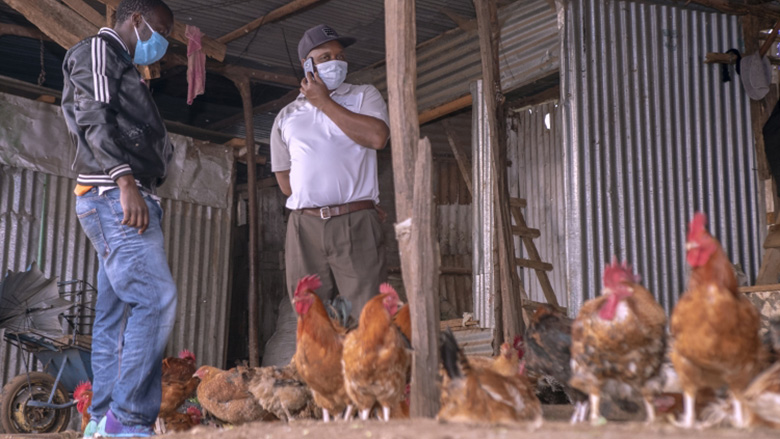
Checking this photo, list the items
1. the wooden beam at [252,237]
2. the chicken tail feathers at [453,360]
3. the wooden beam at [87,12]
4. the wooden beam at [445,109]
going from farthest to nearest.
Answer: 1. the wooden beam at [252,237]
2. the wooden beam at [445,109]
3. the wooden beam at [87,12]
4. the chicken tail feathers at [453,360]

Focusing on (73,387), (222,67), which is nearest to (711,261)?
(73,387)

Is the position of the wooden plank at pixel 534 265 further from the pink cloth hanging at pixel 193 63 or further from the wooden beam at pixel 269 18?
the pink cloth hanging at pixel 193 63

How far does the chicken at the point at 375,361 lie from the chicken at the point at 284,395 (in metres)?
1.15

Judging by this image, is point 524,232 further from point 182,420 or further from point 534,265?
point 182,420

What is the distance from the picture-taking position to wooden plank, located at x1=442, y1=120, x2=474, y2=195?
10383mm

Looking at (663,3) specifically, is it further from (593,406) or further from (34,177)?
(34,177)

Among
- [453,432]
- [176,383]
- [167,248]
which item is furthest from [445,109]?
[453,432]

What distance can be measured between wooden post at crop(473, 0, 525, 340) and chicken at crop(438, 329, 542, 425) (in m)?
2.51

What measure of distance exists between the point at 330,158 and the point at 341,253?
0.66 m

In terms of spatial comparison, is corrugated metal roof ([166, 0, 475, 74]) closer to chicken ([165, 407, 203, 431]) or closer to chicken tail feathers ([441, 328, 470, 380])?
chicken ([165, 407, 203, 431])

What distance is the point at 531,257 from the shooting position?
8.95m

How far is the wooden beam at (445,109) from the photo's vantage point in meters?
8.78

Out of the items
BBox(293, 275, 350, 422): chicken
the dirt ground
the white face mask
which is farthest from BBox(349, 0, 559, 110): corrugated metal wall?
the dirt ground

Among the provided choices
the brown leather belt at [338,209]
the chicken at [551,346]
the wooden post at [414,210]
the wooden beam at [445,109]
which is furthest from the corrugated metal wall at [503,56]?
the wooden post at [414,210]
